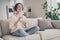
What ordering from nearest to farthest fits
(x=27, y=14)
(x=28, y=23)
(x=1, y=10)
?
(x=28, y=23) < (x=1, y=10) < (x=27, y=14)

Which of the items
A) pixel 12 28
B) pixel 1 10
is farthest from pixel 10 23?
pixel 1 10

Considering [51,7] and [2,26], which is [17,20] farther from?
[51,7]

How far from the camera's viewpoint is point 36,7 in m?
5.64

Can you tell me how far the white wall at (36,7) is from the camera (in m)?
5.55

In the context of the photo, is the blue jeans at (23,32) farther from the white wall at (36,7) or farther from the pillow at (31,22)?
the white wall at (36,7)

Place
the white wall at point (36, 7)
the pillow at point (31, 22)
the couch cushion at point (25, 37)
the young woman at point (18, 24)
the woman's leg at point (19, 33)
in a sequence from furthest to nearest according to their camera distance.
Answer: the white wall at point (36, 7) < the pillow at point (31, 22) < the young woman at point (18, 24) < the woman's leg at point (19, 33) < the couch cushion at point (25, 37)

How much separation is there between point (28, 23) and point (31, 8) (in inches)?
67.1

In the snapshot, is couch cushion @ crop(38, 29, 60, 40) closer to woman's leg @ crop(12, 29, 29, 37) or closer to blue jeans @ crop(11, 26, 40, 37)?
blue jeans @ crop(11, 26, 40, 37)

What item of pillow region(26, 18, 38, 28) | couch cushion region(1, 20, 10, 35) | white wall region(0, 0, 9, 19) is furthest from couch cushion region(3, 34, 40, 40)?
white wall region(0, 0, 9, 19)

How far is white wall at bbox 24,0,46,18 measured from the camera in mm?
5555

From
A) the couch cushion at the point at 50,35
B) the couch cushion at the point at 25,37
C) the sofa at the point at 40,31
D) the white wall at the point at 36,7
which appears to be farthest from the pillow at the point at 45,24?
the white wall at the point at 36,7

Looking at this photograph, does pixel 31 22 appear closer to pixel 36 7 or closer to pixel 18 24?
pixel 18 24

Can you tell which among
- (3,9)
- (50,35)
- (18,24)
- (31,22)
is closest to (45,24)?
(31,22)

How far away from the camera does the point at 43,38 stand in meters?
3.58
